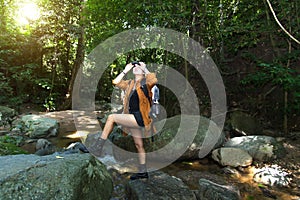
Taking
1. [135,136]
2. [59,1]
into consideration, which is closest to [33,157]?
[135,136]

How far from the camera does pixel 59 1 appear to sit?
1212 cm

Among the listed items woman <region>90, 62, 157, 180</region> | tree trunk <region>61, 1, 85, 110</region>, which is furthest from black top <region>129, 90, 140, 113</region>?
tree trunk <region>61, 1, 85, 110</region>

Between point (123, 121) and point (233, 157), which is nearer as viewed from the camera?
point (123, 121)

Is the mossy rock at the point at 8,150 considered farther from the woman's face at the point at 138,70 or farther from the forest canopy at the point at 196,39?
the forest canopy at the point at 196,39

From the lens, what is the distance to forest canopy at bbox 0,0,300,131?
5809mm

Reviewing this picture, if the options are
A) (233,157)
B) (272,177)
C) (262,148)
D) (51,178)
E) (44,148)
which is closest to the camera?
(51,178)

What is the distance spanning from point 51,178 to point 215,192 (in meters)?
2.35

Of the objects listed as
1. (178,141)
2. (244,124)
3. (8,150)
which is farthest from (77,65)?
(244,124)

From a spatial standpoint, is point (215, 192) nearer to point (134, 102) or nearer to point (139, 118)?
point (139, 118)

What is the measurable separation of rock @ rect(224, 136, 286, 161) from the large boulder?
663 millimetres

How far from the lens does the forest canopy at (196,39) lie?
581 centimetres

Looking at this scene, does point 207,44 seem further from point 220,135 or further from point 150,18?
point 220,135

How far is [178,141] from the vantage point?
207 inches

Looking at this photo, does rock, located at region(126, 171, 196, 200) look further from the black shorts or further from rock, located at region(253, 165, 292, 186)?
rock, located at region(253, 165, 292, 186)
